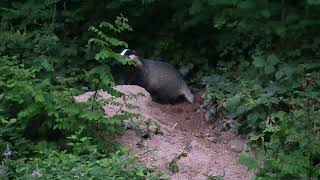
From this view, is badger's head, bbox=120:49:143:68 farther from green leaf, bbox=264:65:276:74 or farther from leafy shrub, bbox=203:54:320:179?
green leaf, bbox=264:65:276:74

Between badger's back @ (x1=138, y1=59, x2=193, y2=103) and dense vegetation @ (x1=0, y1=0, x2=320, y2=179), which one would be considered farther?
badger's back @ (x1=138, y1=59, x2=193, y2=103)

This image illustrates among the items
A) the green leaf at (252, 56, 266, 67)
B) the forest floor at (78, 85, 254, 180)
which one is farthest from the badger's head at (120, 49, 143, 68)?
the green leaf at (252, 56, 266, 67)

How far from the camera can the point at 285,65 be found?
6832mm

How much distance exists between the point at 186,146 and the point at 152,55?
3.10 meters

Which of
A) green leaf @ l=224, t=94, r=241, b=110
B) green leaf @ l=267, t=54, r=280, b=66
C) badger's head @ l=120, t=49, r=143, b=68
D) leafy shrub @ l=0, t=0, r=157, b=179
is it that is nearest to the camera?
leafy shrub @ l=0, t=0, r=157, b=179

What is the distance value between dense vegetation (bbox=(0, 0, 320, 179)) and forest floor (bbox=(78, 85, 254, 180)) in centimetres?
20

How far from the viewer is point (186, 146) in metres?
6.02

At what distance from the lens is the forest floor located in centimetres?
558

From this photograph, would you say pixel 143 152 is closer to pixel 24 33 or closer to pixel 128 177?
pixel 128 177

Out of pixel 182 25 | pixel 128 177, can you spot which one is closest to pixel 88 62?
pixel 182 25

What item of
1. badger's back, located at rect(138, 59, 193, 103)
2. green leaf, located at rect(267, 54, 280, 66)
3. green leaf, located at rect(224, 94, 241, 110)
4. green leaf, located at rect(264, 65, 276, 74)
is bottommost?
badger's back, located at rect(138, 59, 193, 103)

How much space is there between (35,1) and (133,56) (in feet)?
5.71

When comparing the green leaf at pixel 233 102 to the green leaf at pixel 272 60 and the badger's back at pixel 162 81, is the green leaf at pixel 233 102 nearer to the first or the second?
the green leaf at pixel 272 60

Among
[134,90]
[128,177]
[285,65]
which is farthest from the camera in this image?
[134,90]
